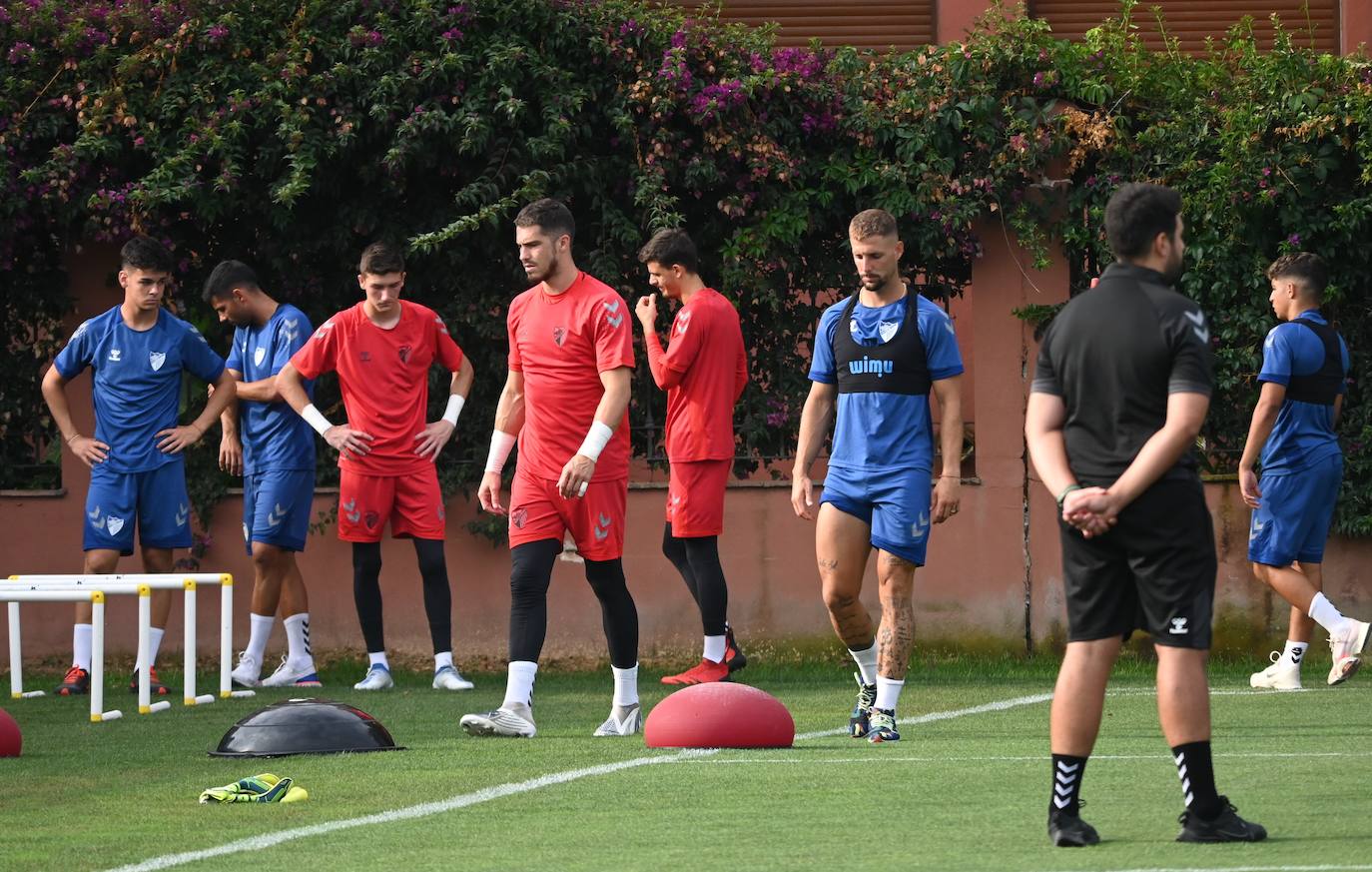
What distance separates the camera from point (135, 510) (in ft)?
37.0

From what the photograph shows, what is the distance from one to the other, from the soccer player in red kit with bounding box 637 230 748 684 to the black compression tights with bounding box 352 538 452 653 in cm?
135

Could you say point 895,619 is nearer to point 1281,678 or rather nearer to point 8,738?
point 1281,678

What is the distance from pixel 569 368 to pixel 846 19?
29.8 feet

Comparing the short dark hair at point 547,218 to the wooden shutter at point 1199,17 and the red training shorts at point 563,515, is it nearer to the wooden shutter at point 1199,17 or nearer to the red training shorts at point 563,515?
the red training shorts at point 563,515

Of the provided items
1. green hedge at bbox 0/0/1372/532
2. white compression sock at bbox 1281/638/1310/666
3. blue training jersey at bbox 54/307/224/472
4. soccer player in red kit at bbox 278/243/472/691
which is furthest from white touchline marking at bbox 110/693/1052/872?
green hedge at bbox 0/0/1372/532

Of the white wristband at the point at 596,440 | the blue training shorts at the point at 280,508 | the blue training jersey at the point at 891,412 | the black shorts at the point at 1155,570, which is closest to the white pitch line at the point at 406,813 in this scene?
the white wristband at the point at 596,440

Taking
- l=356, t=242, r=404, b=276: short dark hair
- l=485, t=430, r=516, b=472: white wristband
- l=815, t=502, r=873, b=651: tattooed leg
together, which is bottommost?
l=815, t=502, r=873, b=651: tattooed leg

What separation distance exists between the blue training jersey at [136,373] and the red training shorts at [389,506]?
1.13 m

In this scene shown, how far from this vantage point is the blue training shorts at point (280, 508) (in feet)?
37.0

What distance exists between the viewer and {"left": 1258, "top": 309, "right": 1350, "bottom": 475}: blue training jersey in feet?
33.4

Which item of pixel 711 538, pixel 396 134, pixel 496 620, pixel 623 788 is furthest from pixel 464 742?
pixel 396 134

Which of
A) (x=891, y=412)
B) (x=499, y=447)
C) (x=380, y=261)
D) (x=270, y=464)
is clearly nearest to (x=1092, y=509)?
(x=891, y=412)

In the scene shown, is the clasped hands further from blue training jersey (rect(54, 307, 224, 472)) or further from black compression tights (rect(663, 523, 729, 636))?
blue training jersey (rect(54, 307, 224, 472))

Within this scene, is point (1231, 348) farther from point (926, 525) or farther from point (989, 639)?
point (926, 525)
